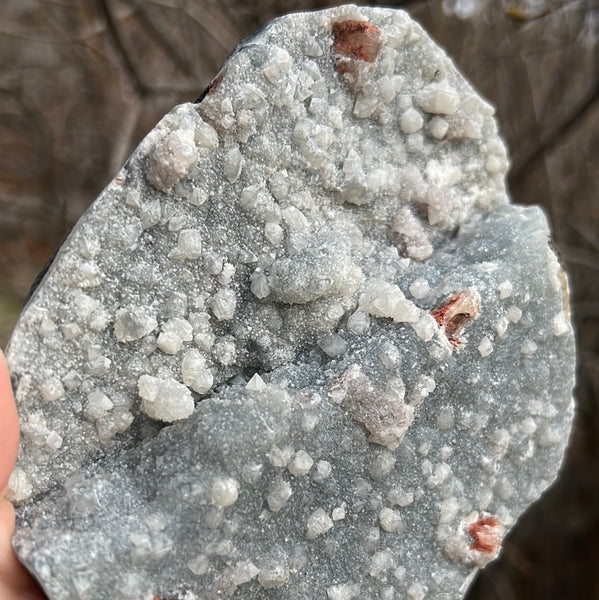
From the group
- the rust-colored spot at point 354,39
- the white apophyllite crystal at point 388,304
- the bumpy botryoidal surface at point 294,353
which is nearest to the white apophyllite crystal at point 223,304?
the bumpy botryoidal surface at point 294,353

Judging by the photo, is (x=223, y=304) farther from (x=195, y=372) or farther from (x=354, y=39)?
(x=354, y=39)

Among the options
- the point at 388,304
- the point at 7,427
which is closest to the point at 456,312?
the point at 388,304

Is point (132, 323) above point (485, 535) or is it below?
above

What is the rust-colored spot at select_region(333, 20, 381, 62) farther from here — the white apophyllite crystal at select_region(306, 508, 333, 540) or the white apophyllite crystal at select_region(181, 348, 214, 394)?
the white apophyllite crystal at select_region(306, 508, 333, 540)

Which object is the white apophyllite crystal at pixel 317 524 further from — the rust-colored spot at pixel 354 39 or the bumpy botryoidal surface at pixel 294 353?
the rust-colored spot at pixel 354 39

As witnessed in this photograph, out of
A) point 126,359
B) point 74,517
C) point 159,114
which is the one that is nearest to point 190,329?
point 126,359

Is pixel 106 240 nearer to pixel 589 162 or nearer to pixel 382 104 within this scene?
pixel 382 104
